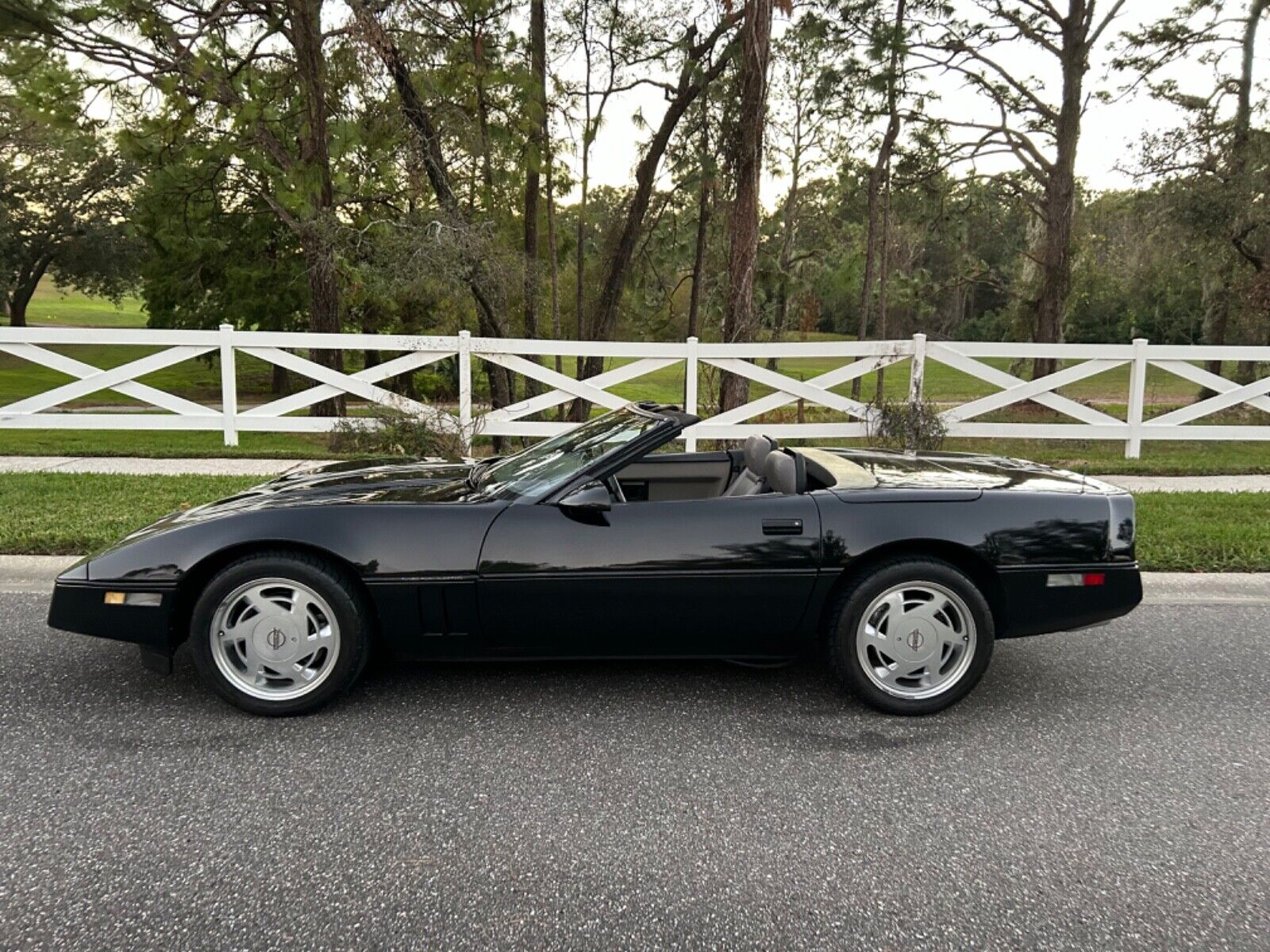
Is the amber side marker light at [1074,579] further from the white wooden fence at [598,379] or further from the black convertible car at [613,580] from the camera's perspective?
the white wooden fence at [598,379]

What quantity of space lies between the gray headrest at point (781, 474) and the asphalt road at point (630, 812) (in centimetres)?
91

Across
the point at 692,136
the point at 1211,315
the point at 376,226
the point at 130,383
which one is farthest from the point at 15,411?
the point at 1211,315

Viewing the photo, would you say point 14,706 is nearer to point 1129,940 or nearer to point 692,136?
point 1129,940

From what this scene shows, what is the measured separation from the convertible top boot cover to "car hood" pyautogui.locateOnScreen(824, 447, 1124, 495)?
487mm

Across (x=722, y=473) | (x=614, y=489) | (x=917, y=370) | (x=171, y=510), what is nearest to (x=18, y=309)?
(x=171, y=510)

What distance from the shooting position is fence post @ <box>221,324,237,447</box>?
33.7 ft

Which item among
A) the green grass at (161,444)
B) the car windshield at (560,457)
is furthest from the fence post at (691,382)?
the car windshield at (560,457)

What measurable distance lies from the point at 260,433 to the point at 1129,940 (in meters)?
12.3

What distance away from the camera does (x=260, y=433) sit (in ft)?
41.5

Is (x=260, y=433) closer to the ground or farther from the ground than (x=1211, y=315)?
closer to the ground

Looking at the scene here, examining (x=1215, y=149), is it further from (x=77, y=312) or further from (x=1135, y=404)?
(x=77, y=312)

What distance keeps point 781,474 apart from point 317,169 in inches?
436

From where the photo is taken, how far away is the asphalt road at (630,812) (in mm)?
2428

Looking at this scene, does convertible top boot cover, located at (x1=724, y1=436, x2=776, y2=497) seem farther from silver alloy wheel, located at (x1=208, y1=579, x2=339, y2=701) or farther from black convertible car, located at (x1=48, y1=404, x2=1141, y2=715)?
silver alloy wheel, located at (x1=208, y1=579, x2=339, y2=701)
